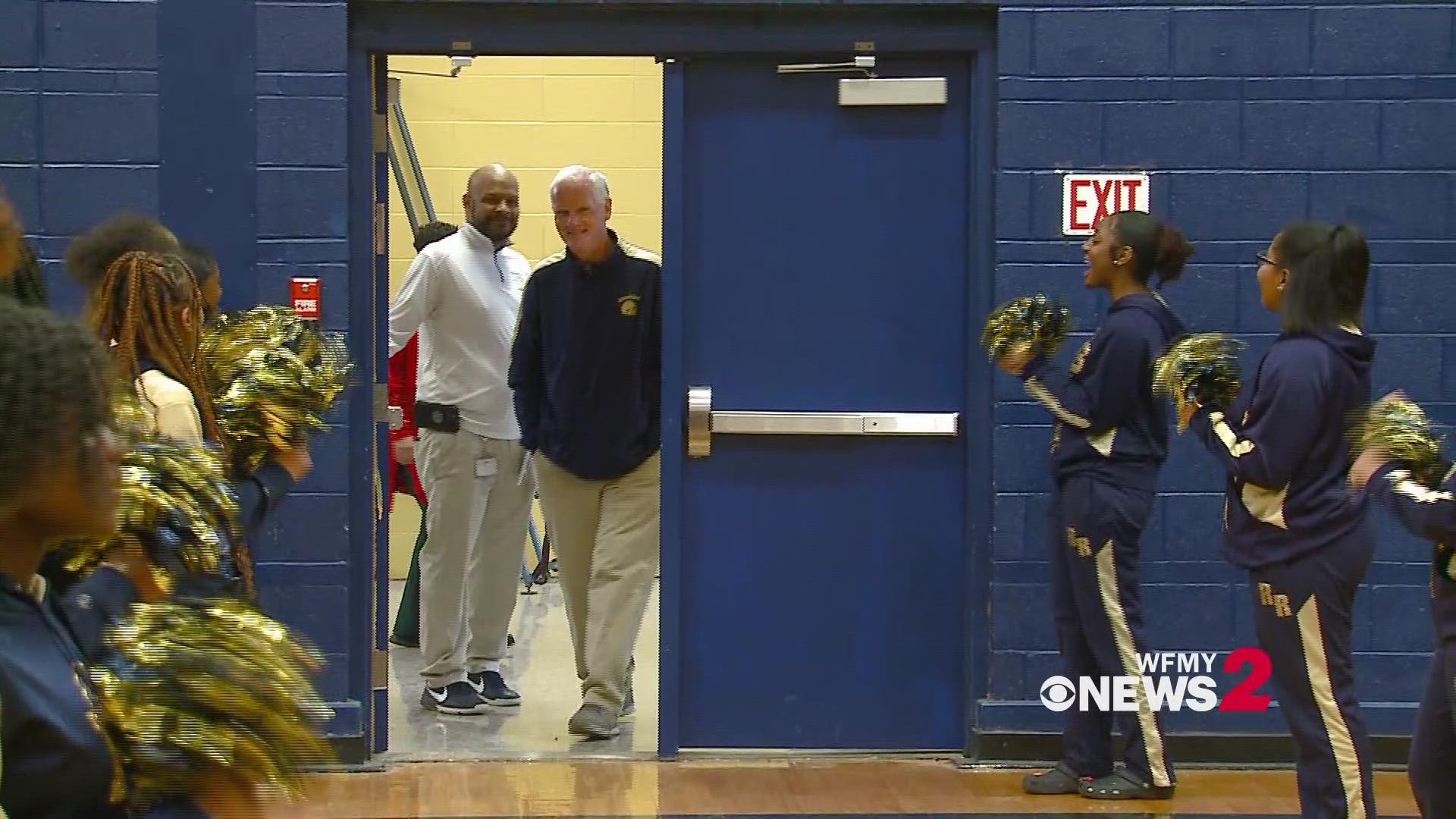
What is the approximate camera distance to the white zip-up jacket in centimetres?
640

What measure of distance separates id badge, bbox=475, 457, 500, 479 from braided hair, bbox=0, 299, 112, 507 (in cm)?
443

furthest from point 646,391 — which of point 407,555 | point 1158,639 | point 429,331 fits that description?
point 407,555

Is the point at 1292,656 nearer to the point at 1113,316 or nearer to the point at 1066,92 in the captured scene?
the point at 1113,316

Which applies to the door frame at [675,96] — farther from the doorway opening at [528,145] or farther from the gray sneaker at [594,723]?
the doorway opening at [528,145]

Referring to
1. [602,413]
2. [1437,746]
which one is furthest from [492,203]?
[1437,746]

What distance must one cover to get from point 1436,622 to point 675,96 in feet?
9.53

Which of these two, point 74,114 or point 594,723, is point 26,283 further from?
point 594,723

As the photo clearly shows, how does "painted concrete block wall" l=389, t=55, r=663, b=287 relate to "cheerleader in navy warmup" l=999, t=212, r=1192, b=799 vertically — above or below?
above

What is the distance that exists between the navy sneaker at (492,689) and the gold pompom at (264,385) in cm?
226

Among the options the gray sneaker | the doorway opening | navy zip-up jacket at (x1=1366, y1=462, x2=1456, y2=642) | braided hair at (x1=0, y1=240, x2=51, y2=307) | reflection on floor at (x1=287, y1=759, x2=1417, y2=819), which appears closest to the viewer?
braided hair at (x1=0, y1=240, x2=51, y2=307)

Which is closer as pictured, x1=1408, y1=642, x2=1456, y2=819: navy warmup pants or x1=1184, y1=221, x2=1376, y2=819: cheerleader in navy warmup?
x1=1408, y1=642, x2=1456, y2=819: navy warmup pants

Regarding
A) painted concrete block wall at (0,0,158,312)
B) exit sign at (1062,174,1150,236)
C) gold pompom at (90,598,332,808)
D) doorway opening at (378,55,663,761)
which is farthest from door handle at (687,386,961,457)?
gold pompom at (90,598,332,808)

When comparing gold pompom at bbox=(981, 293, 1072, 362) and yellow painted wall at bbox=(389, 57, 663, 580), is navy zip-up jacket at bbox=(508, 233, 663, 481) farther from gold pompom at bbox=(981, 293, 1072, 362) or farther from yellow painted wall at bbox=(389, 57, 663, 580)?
yellow painted wall at bbox=(389, 57, 663, 580)

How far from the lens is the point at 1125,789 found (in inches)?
203
